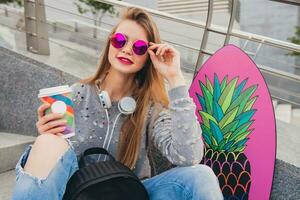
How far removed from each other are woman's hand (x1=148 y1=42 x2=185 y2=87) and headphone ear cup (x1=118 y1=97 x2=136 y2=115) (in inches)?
7.8

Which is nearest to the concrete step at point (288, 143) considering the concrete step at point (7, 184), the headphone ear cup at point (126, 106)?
the headphone ear cup at point (126, 106)

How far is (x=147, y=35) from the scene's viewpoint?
215 cm

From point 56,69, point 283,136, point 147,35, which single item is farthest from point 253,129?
point 56,69

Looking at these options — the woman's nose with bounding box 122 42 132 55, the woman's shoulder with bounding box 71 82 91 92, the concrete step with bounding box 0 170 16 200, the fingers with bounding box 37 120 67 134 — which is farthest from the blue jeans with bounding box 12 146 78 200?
the concrete step with bounding box 0 170 16 200

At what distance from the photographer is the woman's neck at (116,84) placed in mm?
2205

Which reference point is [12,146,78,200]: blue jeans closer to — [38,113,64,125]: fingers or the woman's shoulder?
[38,113,64,125]: fingers

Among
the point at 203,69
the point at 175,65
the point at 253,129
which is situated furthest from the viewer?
the point at 203,69

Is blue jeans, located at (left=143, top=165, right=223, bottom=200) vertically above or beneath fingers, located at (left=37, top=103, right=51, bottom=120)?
beneath

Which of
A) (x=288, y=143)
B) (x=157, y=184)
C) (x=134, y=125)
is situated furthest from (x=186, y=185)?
(x=288, y=143)

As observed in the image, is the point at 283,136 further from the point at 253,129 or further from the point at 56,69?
the point at 56,69

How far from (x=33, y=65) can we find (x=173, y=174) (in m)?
1.77

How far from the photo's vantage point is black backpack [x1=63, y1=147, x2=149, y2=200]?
1.83 metres

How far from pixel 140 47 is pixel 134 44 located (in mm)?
29

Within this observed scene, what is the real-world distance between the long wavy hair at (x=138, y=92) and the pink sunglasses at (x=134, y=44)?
8 cm
